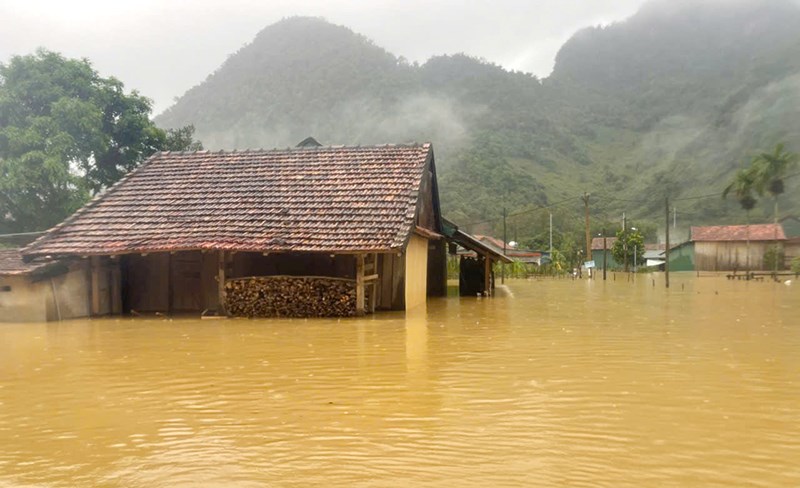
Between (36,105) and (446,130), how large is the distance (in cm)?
6524

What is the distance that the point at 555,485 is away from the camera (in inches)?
181

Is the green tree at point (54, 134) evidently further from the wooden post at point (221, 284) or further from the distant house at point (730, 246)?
the distant house at point (730, 246)

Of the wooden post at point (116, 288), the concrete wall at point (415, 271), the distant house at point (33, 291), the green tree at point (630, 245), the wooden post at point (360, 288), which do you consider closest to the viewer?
the distant house at point (33, 291)

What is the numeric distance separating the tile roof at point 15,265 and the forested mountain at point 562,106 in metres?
49.1

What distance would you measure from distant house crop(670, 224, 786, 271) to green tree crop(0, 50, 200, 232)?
150 feet

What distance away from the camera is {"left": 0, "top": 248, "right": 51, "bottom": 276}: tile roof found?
15.1 meters

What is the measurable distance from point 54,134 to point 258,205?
1409 cm

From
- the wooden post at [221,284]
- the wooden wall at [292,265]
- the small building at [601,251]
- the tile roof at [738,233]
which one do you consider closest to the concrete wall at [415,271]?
the wooden wall at [292,265]

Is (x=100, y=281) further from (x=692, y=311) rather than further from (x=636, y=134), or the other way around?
(x=636, y=134)

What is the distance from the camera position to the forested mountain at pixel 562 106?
75250mm

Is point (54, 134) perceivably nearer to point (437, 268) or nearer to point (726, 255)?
point (437, 268)

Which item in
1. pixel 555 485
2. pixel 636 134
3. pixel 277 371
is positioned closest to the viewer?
pixel 555 485

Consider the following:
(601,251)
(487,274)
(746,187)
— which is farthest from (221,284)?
(601,251)

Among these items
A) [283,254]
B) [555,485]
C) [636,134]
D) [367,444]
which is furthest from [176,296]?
[636,134]
